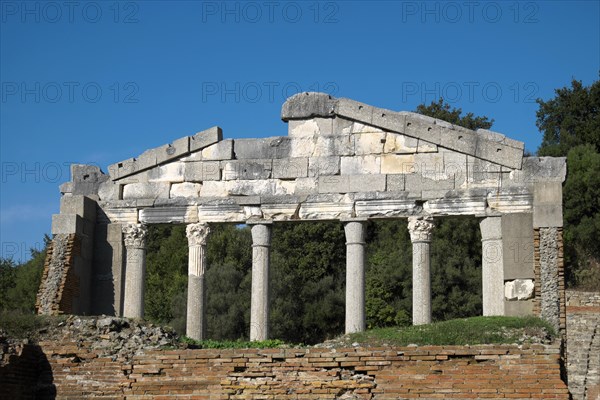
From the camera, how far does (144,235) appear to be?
31.5 metres

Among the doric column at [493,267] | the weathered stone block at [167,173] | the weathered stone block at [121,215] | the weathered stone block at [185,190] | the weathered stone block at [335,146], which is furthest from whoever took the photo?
the weathered stone block at [121,215]

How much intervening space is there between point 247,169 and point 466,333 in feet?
29.4

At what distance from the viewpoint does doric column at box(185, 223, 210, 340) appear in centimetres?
3022

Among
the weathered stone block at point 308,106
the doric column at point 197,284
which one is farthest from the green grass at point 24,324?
the weathered stone block at point 308,106

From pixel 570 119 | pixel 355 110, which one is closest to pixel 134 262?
pixel 355 110

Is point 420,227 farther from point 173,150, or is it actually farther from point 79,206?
point 79,206

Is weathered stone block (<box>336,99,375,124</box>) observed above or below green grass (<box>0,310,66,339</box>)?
above

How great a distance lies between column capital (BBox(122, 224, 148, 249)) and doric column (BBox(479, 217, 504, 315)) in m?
9.66

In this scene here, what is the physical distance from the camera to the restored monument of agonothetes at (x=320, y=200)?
28672 mm

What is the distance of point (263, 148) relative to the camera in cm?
3094

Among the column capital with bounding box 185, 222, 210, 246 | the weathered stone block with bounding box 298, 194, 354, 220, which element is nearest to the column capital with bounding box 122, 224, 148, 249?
the column capital with bounding box 185, 222, 210, 246

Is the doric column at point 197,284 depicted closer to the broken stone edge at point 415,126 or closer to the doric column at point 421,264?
the broken stone edge at point 415,126

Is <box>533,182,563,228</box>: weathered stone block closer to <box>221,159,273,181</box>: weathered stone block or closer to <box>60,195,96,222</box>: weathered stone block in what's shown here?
<box>221,159,273,181</box>: weathered stone block

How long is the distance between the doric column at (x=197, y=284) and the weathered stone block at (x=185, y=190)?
3.00 feet
